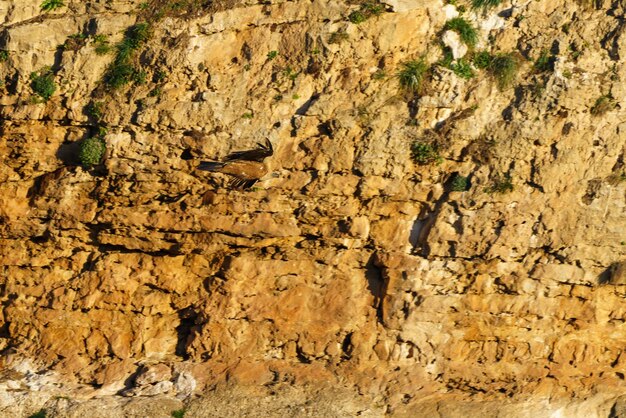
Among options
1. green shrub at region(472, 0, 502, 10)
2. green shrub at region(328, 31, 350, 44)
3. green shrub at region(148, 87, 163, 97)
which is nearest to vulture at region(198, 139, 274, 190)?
green shrub at region(148, 87, 163, 97)

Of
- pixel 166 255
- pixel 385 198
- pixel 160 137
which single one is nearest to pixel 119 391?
pixel 166 255

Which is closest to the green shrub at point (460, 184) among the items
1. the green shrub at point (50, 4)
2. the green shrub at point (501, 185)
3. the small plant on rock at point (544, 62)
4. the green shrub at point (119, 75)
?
the green shrub at point (501, 185)

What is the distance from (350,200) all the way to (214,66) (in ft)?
11.2

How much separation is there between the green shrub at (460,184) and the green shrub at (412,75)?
64.8 inches

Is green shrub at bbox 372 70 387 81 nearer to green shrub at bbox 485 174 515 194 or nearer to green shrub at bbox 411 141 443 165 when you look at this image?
green shrub at bbox 411 141 443 165

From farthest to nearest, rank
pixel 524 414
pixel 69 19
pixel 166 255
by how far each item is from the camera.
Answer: pixel 69 19, pixel 166 255, pixel 524 414

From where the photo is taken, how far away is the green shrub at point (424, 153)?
1376 centimetres

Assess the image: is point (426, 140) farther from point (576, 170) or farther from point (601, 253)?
point (601, 253)

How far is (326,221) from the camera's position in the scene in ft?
45.8

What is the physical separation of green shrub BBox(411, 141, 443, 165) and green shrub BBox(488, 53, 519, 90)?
1566mm

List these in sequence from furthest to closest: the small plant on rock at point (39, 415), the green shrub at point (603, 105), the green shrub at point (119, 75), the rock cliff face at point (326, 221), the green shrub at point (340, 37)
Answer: the green shrub at point (119, 75), the green shrub at point (340, 37), the green shrub at point (603, 105), the rock cliff face at point (326, 221), the small plant on rock at point (39, 415)

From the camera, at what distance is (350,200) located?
13.9 m

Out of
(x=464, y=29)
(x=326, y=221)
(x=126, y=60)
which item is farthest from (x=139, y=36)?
(x=464, y=29)

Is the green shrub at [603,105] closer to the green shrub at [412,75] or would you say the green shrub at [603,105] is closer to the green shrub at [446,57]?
the green shrub at [446,57]
